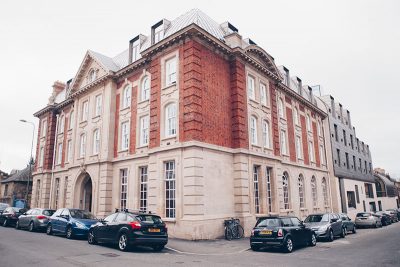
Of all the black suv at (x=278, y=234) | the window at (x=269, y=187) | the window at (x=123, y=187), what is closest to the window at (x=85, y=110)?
the window at (x=123, y=187)

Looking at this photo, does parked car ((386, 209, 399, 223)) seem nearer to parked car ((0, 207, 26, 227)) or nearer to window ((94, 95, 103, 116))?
window ((94, 95, 103, 116))

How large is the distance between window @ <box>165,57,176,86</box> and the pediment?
17.6ft

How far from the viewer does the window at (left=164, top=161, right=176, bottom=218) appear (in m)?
16.8

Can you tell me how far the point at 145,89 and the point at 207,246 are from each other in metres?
12.6

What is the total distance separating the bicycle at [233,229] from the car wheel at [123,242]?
21.1 feet

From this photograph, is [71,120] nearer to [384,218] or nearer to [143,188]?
[143,188]

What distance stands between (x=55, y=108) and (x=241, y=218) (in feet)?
80.7

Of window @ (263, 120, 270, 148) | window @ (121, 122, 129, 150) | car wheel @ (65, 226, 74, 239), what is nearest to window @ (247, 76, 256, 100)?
window @ (263, 120, 270, 148)

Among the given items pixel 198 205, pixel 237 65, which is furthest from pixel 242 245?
pixel 237 65

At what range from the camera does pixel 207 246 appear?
1338cm

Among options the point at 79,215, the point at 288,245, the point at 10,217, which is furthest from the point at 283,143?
the point at 10,217

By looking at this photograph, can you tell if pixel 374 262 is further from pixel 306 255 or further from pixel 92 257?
pixel 92 257

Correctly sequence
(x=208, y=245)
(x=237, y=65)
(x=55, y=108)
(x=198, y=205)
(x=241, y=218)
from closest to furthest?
(x=208, y=245)
(x=198, y=205)
(x=241, y=218)
(x=237, y=65)
(x=55, y=108)

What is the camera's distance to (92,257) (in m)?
9.85
